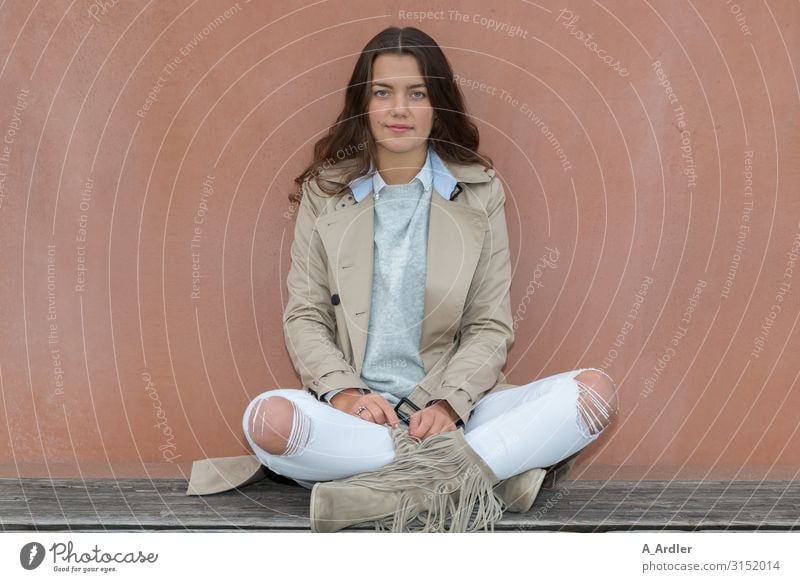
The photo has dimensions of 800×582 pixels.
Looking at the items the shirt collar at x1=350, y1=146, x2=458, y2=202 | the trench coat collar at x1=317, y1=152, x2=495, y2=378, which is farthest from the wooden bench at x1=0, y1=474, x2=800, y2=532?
the shirt collar at x1=350, y1=146, x2=458, y2=202

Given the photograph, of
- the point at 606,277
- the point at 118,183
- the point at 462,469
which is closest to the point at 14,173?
the point at 118,183

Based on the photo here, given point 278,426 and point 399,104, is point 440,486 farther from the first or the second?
point 399,104

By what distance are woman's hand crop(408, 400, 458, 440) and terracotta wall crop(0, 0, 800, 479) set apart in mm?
464

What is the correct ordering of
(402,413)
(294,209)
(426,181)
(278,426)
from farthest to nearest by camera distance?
(294,209)
(426,181)
(402,413)
(278,426)

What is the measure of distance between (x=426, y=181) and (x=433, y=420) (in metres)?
0.57

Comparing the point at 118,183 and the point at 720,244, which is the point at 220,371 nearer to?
the point at 118,183

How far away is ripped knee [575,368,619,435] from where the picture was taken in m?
2.11

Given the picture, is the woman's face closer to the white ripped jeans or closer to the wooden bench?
the white ripped jeans

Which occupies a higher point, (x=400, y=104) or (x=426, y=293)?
(x=400, y=104)

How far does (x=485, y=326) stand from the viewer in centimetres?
236

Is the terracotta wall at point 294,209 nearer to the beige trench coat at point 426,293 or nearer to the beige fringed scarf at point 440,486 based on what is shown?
the beige trench coat at point 426,293

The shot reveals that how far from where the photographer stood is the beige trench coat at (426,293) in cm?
231

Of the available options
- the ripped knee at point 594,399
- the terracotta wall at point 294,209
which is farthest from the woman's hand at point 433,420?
the terracotta wall at point 294,209

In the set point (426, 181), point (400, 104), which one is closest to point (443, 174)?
point (426, 181)
